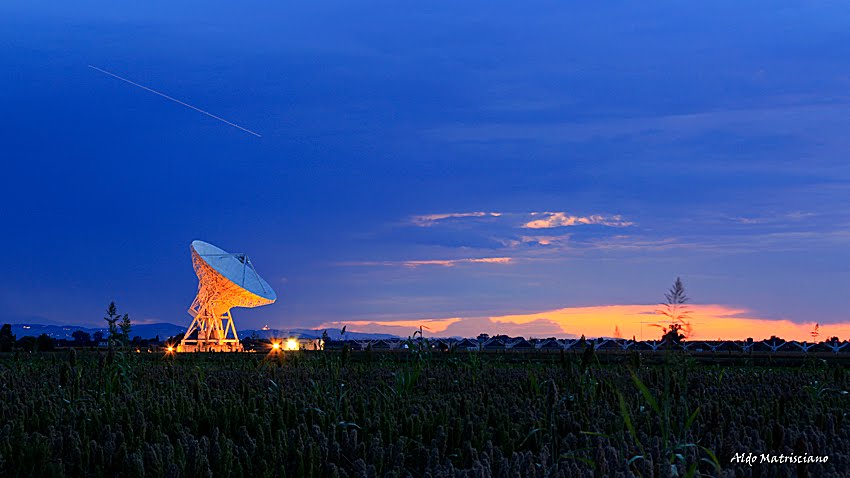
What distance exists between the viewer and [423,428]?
8.79 metres

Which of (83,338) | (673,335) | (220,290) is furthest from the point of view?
(220,290)

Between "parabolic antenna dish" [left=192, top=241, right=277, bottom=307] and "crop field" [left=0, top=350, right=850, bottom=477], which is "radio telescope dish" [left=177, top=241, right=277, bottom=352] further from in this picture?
"crop field" [left=0, top=350, right=850, bottom=477]

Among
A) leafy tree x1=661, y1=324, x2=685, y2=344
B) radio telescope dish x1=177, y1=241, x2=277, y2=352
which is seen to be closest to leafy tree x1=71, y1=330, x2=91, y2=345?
radio telescope dish x1=177, y1=241, x2=277, y2=352

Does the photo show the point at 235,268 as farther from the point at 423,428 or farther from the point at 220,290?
the point at 423,428

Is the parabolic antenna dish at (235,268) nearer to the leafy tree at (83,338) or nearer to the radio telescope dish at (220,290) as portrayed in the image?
the radio telescope dish at (220,290)

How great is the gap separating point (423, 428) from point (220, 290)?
232ft

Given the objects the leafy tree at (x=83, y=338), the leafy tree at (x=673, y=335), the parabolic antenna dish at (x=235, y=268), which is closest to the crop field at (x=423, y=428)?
the leafy tree at (x=673, y=335)

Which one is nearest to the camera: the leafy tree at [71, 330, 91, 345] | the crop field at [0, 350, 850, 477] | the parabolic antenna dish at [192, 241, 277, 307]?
the crop field at [0, 350, 850, 477]

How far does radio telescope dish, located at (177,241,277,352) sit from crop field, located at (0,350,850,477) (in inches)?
2353

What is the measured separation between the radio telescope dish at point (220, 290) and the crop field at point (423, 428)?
2353 inches

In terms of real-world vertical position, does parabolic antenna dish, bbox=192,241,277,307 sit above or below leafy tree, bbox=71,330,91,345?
above

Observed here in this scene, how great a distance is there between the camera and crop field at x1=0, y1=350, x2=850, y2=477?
6.36 meters

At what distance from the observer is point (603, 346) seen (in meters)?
69.9

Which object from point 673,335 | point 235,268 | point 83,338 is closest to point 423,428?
point 673,335
